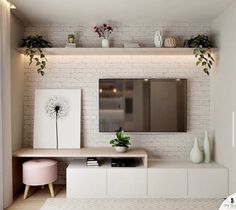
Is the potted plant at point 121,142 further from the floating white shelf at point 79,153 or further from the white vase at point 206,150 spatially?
the white vase at point 206,150

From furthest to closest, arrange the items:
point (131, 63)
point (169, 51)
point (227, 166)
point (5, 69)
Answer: point (131, 63), point (169, 51), point (227, 166), point (5, 69)

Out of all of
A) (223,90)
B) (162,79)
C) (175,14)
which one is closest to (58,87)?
(162,79)

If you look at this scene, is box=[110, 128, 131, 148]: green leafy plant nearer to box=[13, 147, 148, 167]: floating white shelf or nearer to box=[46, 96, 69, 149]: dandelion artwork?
box=[13, 147, 148, 167]: floating white shelf

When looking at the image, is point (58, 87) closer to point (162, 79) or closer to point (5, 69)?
point (5, 69)

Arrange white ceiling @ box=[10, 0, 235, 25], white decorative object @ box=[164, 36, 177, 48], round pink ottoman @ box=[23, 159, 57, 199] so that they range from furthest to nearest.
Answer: white decorative object @ box=[164, 36, 177, 48] < round pink ottoman @ box=[23, 159, 57, 199] < white ceiling @ box=[10, 0, 235, 25]

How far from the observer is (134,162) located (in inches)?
165

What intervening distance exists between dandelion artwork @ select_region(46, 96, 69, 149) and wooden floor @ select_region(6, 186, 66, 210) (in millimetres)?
1012

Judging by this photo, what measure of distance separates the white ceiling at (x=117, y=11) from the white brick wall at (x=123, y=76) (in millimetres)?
176

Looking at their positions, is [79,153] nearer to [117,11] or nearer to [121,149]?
[121,149]

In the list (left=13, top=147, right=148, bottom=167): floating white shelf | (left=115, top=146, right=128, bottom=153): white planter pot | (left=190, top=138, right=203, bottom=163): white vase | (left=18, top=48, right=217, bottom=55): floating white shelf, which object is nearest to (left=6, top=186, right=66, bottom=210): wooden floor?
(left=13, top=147, right=148, bottom=167): floating white shelf

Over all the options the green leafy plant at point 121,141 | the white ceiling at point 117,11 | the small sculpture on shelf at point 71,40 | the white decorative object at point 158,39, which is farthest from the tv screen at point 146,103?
the white ceiling at point 117,11

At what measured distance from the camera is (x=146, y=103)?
4.44 metres

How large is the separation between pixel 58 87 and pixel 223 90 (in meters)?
2.40

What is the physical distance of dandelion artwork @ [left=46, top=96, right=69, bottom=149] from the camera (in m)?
4.48
